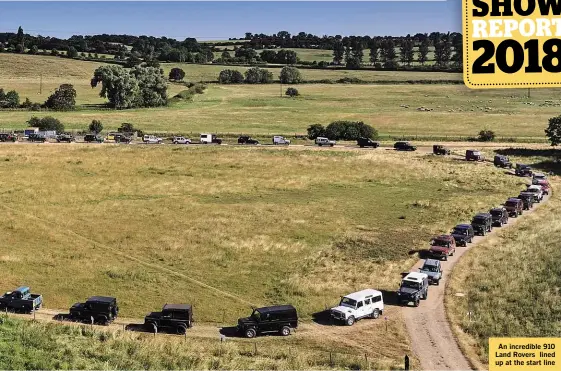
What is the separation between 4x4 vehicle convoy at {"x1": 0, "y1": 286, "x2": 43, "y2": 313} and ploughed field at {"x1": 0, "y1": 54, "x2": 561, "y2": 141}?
272 ft

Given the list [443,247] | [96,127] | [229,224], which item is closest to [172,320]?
[229,224]

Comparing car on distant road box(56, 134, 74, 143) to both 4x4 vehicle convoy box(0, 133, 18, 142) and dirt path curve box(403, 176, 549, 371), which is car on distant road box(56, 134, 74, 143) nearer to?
4x4 vehicle convoy box(0, 133, 18, 142)

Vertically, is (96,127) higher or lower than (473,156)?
higher

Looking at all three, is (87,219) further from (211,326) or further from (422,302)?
(422,302)

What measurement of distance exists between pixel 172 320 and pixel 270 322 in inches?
211

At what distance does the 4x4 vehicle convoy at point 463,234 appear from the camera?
47491 millimetres

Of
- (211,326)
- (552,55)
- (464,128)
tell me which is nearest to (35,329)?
(211,326)

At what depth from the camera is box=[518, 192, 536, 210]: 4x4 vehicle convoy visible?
59969 mm

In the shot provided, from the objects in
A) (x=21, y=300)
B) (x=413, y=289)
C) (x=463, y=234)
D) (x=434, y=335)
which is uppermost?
(x=463, y=234)

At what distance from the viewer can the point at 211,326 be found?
32562mm

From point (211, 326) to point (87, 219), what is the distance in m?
26.1

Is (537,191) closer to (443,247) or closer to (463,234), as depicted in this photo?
(463,234)

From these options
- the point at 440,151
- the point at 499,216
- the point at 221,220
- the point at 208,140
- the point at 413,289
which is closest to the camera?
the point at 413,289

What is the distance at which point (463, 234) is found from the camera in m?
47.8
